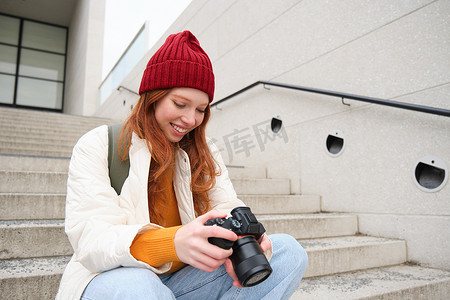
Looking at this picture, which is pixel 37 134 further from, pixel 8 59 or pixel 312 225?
pixel 8 59

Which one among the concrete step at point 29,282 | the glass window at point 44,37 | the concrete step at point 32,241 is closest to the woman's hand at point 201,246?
the concrete step at point 29,282

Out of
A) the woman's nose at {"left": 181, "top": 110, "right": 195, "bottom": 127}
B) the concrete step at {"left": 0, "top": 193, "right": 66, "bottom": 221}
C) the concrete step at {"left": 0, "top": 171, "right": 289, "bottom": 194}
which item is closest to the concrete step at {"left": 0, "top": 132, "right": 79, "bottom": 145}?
the concrete step at {"left": 0, "top": 171, "right": 289, "bottom": 194}

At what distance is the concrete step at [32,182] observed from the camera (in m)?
1.80

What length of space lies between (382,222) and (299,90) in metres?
1.21

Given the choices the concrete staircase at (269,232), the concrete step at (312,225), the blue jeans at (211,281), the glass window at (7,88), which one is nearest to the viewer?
the blue jeans at (211,281)

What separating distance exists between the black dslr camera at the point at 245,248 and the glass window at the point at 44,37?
12191mm

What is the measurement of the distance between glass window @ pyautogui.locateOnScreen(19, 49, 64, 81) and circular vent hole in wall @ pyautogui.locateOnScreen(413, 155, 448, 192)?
11623mm

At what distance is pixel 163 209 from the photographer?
3.31 feet

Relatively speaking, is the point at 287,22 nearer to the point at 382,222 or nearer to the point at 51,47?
the point at 382,222

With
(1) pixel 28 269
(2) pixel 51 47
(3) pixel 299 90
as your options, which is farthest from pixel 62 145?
(2) pixel 51 47

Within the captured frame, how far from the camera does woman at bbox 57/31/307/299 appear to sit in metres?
0.70

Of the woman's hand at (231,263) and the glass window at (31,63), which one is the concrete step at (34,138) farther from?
the glass window at (31,63)

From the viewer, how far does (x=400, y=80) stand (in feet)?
6.42

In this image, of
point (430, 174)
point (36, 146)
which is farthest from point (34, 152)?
point (430, 174)
